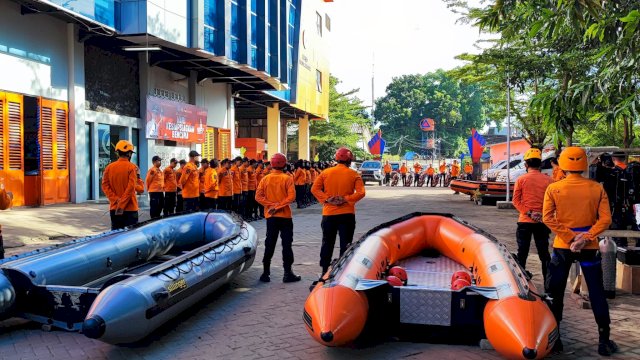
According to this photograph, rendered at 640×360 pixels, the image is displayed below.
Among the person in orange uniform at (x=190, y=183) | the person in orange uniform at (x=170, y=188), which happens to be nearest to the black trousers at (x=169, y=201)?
the person in orange uniform at (x=170, y=188)

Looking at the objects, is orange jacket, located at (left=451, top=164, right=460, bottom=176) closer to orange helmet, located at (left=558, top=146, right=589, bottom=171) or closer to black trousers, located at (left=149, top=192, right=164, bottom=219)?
black trousers, located at (left=149, top=192, right=164, bottom=219)

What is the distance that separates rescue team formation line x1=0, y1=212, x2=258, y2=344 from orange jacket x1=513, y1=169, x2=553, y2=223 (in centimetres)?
347

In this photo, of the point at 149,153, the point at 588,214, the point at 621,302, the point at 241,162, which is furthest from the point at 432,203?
the point at 588,214

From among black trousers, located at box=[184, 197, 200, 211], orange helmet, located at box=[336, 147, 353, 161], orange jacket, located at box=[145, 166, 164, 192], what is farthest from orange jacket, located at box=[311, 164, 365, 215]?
orange jacket, located at box=[145, 166, 164, 192]

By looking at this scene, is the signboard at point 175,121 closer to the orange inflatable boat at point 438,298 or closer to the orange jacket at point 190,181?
the orange jacket at point 190,181

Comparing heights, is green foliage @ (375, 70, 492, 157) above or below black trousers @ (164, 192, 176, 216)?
above

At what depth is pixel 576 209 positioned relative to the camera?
4.62 meters

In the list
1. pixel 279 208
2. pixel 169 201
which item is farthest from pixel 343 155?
A: pixel 169 201

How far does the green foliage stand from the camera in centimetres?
6850

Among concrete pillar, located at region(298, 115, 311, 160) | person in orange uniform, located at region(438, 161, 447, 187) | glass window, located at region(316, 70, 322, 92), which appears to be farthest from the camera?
concrete pillar, located at region(298, 115, 311, 160)

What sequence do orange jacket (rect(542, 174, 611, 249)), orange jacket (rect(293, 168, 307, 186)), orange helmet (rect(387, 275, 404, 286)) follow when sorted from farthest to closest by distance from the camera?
orange jacket (rect(293, 168, 307, 186))
orange helmet (rect(387, 275, 404, 286))
orange jacket (rect(542, 174, 611, 249))

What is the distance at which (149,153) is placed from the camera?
18.4 m

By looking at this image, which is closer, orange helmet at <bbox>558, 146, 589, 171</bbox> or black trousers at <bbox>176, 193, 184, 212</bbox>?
orange helmet at <bbox>558, 146, 589, 171</bbox>

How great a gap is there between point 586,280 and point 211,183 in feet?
30.1
